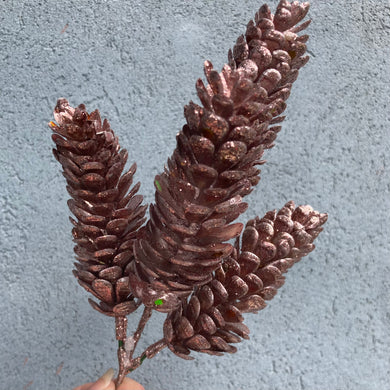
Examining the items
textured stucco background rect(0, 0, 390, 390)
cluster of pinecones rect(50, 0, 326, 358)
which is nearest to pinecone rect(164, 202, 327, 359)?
cluster of pinecones rect(50, 0, 326, 358)

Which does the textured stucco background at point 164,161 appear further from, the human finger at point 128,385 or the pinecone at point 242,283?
the pinecone at point 242,283

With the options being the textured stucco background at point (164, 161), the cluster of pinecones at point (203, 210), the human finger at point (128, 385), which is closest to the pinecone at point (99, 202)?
the cluster of pinecones at point (203, 210)

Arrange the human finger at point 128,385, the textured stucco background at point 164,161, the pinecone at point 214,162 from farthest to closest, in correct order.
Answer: the textured stucco background at point 164,161 < the human finger at point 128,385 < the pinecone at point 214,162

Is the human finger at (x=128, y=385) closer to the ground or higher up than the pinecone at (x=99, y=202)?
closer to the ground

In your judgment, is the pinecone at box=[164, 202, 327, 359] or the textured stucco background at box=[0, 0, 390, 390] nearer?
the pinecone at box=[164, 202, 327, 359]

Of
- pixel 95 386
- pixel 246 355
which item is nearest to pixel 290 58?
pixel 95 386

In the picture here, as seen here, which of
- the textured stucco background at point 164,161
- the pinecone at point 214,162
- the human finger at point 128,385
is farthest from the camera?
the textured stucco background at point 164,161

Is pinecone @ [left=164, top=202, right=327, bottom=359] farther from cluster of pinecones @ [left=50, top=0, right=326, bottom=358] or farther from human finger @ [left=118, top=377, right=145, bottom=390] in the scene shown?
human finger @ [left=118, top=377, right=145, bottom=390]

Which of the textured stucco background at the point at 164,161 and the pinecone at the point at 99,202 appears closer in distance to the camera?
the pinecone at the point at 99,202
